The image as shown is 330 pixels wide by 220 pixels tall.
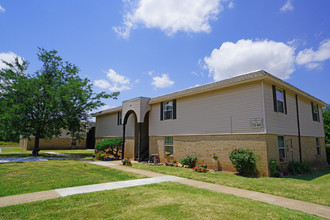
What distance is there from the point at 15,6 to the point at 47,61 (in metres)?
12.1

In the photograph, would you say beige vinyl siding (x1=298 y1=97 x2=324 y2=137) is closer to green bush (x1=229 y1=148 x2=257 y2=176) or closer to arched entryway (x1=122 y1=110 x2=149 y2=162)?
green bush (x1=229 y1=148 x2=257 y2=176)

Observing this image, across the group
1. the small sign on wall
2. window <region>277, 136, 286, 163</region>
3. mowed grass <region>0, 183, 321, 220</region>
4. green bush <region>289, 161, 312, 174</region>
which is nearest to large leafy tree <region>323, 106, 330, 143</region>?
green bush <region>289, 161, 312, 174</region>

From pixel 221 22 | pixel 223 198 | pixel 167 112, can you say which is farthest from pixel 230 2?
pixel 223 198

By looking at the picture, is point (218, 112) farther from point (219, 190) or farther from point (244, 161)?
point (219, 190)

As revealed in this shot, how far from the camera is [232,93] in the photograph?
11023 millimetres

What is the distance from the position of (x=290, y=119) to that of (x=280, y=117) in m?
1.59

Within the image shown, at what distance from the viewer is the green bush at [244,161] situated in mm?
9359

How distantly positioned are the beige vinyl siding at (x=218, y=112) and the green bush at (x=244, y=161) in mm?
1111

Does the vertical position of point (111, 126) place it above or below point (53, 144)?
above

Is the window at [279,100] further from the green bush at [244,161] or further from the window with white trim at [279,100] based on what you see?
the green bush at [244,161]

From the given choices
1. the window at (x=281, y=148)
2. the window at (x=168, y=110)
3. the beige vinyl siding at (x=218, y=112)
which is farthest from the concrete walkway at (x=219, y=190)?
the window at (x=168, y=110)

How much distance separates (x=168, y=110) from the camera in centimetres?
1498

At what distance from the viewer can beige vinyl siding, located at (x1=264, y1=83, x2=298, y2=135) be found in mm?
9891

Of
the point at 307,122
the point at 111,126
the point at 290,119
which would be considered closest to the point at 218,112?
the point at 290,119
